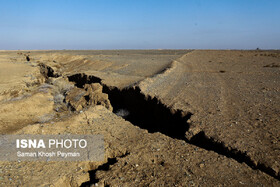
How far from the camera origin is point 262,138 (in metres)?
3.41

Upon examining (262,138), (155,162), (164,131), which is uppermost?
(262,138)

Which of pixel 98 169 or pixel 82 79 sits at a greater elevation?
pixel 82 79

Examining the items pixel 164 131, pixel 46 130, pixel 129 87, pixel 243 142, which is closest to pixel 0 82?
pixel 129 87

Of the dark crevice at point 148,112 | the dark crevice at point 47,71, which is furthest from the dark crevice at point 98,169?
the dark crevice at point 47,71

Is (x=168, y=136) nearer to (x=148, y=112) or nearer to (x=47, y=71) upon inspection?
(x=148, y=112)

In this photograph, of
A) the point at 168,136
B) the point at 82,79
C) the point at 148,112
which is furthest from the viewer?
the point at 82,79

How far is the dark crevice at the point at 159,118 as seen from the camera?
3.18 meters

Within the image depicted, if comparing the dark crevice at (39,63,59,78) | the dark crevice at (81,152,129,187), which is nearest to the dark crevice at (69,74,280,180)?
the dark crevice at (81,152,129,187)

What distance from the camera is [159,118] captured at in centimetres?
579

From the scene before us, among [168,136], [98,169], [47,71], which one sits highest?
[47,71]

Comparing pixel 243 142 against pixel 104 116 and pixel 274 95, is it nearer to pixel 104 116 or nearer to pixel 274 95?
pixel 104 116

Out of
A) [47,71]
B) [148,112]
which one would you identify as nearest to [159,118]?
[148,112]

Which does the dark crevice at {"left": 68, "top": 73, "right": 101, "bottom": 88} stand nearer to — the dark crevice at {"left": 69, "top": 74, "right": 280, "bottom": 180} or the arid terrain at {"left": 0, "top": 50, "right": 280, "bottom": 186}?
the dark crevice at {"left": 69, "top": 74, "right": 280, "bottom": 180}

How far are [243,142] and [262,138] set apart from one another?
15.2 inches
